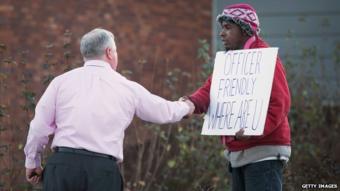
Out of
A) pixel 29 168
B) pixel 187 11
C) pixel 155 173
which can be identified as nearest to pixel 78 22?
pixel 187 11

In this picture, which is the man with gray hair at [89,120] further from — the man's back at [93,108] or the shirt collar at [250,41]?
the shirt collar at [250,41]

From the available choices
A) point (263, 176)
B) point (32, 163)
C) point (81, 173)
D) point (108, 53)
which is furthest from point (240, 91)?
point (32, 163)

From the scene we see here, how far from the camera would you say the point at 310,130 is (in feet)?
31.7

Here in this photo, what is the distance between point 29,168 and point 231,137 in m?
1.34

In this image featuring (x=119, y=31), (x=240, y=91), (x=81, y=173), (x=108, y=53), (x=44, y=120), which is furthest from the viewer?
(x=119, y=31)

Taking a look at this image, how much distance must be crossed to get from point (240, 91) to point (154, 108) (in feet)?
2.12

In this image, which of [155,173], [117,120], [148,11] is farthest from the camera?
[148,11]

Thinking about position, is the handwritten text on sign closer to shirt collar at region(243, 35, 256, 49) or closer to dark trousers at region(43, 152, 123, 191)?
shirt collar at region(243, 35, 256, 49)

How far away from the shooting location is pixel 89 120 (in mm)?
5387

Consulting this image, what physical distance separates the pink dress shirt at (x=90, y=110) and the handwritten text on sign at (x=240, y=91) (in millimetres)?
507

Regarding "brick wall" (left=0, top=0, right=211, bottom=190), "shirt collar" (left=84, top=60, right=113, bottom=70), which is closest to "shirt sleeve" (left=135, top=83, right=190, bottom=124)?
"shirt collar" (left=84, top=60, right=113, bottom=70)

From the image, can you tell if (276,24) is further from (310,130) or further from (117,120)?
(117,120)

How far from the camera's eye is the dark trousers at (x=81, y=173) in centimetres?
532

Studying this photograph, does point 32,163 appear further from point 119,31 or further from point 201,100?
point 119,31
